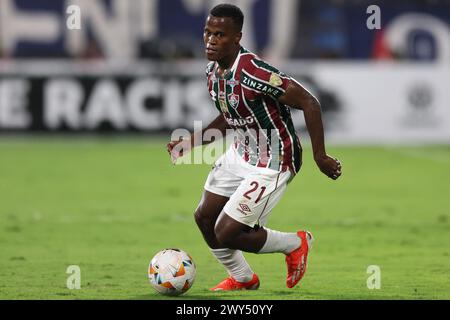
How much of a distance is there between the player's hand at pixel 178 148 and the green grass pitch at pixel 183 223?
3.38 ft

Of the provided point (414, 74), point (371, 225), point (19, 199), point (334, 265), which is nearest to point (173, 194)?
point (19, 199)

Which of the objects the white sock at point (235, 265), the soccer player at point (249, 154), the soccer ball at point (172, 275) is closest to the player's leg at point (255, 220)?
the soccer player at point (249, 154)

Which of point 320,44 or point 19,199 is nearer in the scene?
point 19,199

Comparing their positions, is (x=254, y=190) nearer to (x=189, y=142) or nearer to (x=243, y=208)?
(x=243, y=208)

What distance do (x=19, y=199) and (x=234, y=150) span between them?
262 inches

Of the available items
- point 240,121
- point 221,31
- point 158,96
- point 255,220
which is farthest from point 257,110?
point 158,96

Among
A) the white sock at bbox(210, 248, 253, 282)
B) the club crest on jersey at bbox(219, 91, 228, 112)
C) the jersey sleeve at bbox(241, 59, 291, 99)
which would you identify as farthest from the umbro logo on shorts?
the jersey sleeve at bbox(241, 59, 291, 99)

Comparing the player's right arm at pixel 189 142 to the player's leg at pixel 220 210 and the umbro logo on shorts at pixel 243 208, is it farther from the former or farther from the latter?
the umbro logo on shorts at pixel 243 208

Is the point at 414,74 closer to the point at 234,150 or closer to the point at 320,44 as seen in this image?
the point at 320,44

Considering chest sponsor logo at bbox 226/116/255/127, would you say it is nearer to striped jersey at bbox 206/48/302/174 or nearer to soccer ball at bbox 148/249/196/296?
striped jersey at bbox 206/48/302/174

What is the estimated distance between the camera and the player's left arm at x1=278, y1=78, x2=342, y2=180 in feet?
24.1

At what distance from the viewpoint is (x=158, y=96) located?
21.6 meters

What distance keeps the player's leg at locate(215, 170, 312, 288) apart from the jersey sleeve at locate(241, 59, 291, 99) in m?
0.64

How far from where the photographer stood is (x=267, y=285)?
8.27 meters
